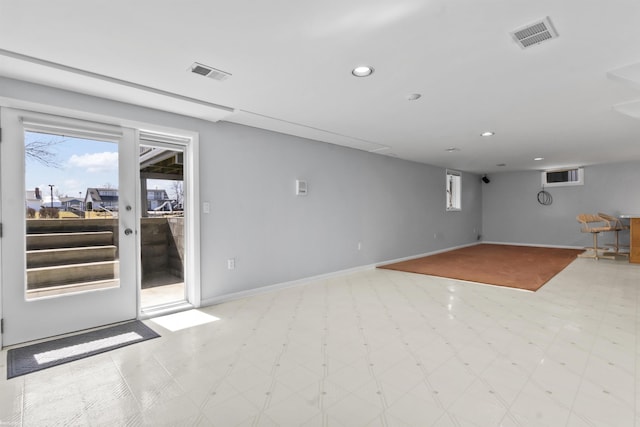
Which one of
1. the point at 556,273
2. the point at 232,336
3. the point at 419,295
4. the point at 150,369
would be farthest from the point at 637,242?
the point at 150,369

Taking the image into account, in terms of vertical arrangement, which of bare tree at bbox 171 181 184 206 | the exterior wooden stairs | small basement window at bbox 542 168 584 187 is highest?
small basement window at bbox 542 168 584 187

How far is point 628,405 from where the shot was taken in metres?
1.86

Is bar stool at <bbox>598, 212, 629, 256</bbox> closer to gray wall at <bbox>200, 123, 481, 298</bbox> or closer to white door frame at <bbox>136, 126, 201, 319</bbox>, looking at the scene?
gray wall at <bbox>200, 123, 481, 298</bbox>

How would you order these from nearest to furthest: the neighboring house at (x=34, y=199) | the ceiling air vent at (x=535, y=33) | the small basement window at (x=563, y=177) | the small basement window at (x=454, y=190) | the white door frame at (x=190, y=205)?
the ceiling air vent at (x=535, y=33) < the neighboring house at (x=34, y=199) < the white door frame at (x=190, y=205) < the small basement window at (x=563, y=177) < the small basement window at (x=454, y=190)

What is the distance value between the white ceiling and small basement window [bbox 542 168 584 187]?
554 cm

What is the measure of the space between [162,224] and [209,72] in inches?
130

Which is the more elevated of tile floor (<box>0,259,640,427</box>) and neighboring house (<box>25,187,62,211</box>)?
neighboring house (<box>25,187,62,211</box>)

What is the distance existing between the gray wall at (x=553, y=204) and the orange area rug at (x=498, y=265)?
788 millimetres

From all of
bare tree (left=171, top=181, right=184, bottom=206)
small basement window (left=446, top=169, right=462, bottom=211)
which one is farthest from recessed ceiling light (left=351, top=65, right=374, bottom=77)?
small basement window (left=446, top=169, right=462, bottom=211)

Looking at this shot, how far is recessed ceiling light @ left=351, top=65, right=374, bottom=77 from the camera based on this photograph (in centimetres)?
268

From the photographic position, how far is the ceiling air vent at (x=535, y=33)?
6.81 feet

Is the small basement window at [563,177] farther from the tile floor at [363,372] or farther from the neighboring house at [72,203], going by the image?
the neighboring house at [72,203]

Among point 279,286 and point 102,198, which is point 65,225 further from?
point 279,286

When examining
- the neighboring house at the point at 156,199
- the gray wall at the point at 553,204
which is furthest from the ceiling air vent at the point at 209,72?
the gray wall at the point at 553,204
